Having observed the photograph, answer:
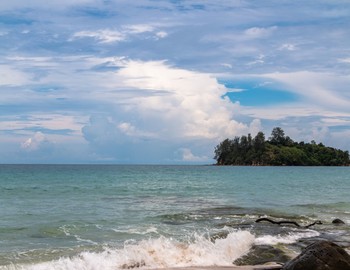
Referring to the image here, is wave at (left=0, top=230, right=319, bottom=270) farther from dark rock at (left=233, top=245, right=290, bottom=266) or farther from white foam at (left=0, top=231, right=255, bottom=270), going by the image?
dark rock at (left=233, top=245, right=290, bottom=266)

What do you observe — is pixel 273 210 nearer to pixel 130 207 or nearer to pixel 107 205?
pixel 130 207

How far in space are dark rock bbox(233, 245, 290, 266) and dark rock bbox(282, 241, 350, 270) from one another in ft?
15.1

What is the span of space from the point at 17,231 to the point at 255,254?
1210 cm

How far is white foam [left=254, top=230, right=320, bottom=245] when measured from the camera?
18.6m

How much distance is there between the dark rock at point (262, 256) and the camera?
15.5m

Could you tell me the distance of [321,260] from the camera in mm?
10484

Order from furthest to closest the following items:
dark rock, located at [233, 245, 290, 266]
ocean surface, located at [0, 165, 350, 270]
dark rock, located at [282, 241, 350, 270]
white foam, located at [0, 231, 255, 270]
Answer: ocean surface, located at [0, 165, 350, 270]
dark rock, located at [233, 245, 290, 266]
white foam, located at [0, 231, 255, 270]
dark rock, located at [282, 241, 350, 270]

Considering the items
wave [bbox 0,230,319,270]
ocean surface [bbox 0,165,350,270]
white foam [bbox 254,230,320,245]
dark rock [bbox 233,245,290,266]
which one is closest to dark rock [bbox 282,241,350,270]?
dark rock [bbox 233,245,290,266]

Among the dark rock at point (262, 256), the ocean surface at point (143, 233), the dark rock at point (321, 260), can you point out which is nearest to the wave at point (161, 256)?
the ocean surface at point (143, 233)

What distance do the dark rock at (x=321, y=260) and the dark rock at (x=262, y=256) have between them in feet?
15.1

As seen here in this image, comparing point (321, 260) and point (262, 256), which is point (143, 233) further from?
point (321, 260)

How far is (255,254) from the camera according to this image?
53.9 ft

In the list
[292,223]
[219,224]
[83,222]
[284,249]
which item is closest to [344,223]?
[292,223]

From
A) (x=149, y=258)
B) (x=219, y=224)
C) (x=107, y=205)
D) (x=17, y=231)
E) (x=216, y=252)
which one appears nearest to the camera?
(x=149, y=258)
